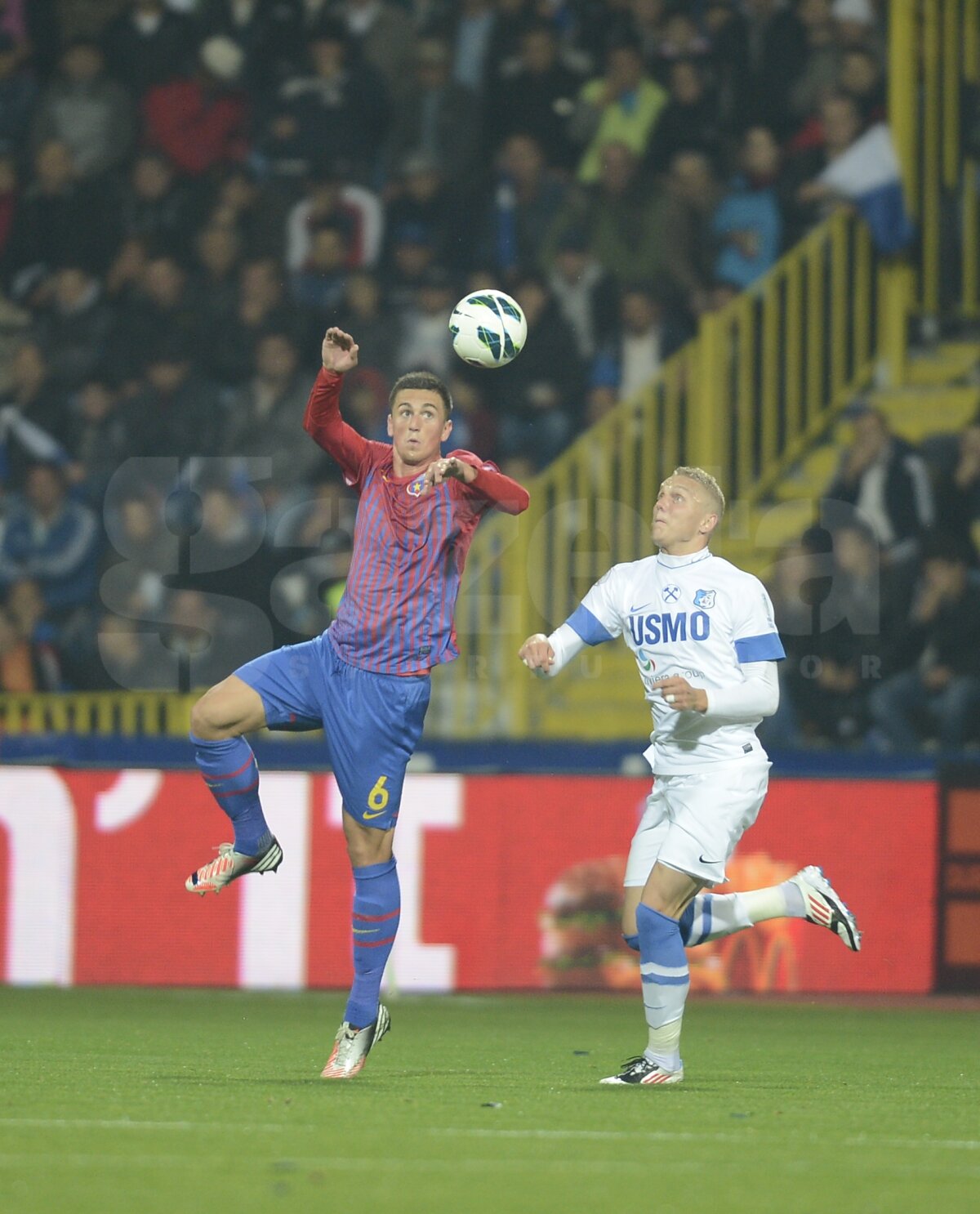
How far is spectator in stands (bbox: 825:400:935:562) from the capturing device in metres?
12.4

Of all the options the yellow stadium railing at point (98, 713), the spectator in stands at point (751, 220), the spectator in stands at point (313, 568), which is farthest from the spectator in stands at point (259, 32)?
the yellow stadium railing at point (98, 713)

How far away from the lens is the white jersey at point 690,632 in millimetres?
6938

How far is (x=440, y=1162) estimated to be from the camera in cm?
494

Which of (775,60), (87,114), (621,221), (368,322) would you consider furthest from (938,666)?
(87,114)

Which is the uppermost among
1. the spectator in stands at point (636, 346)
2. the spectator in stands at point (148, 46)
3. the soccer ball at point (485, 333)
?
the spectator in stands at point (148, 46)

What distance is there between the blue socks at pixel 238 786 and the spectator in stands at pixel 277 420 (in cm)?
707

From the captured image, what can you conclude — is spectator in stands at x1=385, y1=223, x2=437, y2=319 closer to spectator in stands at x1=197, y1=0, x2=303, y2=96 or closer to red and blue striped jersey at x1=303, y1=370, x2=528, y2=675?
spectator in stands at x1=197, y1=0, x2=303, y2=96

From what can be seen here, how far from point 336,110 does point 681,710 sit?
1006 cm

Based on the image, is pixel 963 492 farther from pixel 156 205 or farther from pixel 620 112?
pixel 156 205

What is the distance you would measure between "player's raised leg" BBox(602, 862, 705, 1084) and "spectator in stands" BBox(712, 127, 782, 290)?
25.7 feet

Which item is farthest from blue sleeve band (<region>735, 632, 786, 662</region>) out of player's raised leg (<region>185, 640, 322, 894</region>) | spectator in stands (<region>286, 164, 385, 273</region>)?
spectator in stands (<region>286, 164, 385, 273</region>)

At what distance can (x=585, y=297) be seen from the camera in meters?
14.1

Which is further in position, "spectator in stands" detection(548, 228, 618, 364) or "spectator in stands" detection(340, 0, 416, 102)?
"spectator in stands" detection(340, 0, 416, 102)

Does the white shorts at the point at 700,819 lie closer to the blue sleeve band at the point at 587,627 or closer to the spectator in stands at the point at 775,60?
the blue sleeve band at the point at 587,627
